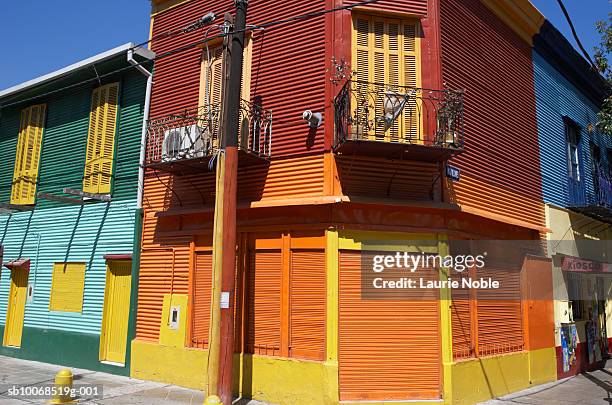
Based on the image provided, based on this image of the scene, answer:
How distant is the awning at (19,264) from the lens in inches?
577

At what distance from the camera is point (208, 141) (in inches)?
399

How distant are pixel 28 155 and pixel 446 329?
12.9m

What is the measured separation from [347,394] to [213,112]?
5.88 m

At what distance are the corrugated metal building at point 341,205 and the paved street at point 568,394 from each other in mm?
306

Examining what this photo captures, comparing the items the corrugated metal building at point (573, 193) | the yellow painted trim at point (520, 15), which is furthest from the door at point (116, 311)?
the yellow painted trim at point (520, 15)

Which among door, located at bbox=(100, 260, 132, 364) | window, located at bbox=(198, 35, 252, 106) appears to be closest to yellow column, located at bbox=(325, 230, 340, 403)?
window, located at bbox=(198, 35, 252, 106)

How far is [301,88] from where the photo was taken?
10.3 m

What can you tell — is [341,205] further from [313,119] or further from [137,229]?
[137,229]

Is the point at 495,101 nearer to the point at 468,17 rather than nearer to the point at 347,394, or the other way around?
the point at 468,17

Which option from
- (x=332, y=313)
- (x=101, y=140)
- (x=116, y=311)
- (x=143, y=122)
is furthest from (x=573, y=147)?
(x=116, y=311)

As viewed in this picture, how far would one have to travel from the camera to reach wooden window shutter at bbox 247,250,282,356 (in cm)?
981

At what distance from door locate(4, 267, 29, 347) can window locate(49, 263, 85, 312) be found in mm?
1682

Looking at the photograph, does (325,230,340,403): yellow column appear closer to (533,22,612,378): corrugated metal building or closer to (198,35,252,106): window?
(198,35,252,106): window

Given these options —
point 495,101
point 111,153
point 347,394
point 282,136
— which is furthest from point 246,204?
point 495,101
